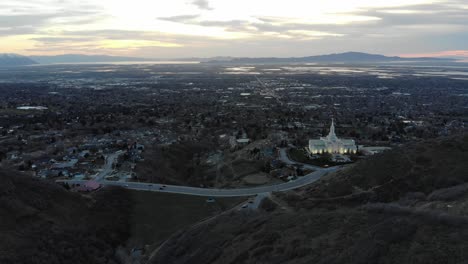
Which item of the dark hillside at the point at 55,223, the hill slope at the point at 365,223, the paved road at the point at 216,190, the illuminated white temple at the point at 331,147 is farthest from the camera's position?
the illuminated white temple at the point at 331,147

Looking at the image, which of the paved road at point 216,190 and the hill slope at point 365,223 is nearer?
the hill slope at point 365,223

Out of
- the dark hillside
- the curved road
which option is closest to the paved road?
the curved road

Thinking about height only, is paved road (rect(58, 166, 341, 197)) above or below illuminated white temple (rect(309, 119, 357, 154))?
below

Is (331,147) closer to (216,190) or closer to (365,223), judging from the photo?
(216,190)

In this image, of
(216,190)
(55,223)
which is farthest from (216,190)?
(55,223)

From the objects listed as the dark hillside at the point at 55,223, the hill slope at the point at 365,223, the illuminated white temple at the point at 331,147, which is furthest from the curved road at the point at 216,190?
the illuminated white temple at the point at 331,147

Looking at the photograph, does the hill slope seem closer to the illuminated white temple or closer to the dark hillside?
the dark hillside

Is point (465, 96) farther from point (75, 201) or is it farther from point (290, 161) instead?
point (75, 201)

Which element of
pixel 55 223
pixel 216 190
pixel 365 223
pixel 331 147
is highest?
pixel 365 223

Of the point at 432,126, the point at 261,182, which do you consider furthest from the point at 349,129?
the point at 261,182

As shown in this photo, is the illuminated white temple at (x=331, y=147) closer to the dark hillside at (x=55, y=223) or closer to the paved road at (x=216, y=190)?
the paved road at (x=216, y=190)
